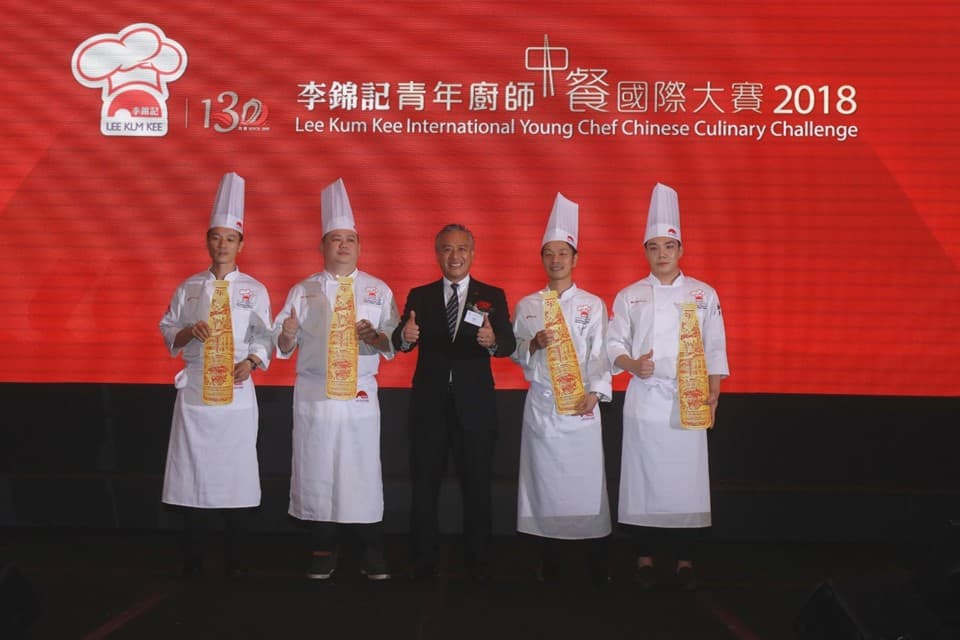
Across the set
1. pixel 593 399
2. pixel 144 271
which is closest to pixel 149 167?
pixel 144 271

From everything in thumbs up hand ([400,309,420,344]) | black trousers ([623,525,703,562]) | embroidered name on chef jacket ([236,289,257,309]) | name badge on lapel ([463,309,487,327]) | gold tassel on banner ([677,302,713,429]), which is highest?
embroidered name on chef jacket ([236,289,257,309])

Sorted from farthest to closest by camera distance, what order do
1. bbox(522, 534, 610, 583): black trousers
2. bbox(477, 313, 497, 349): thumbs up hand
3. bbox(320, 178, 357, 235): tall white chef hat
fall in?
1. bbox(320, 178, 357, 235): tall white chef hat
2. bbox(522, 534, 610, 583): black trousers
3. bbox(477, 313, 497, 349): thumbs up hand

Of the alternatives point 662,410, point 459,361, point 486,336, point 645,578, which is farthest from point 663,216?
point 645,578

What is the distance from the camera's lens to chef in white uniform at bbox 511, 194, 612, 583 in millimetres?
3154

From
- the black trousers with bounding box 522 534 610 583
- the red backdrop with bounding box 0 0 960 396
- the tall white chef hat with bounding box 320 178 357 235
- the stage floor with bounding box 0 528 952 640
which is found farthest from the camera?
the red backdrop with bounding box 0 0 960 396

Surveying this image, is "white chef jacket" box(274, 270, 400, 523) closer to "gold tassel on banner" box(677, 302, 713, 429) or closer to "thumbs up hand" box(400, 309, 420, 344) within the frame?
"thumbs up hand" box(400, 309, 420, 344)

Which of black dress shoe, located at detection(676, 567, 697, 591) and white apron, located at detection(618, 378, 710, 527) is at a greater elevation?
white apron, located at detection(618, 378, 710, 527)

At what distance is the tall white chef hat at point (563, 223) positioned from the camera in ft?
10.6

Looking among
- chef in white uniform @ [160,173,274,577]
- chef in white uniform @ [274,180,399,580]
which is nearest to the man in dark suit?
chef in white uniform @ [274,180,399,580]

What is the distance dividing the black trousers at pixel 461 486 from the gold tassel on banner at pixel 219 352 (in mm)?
679

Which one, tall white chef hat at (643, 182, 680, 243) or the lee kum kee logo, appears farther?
the lee kum kee logo

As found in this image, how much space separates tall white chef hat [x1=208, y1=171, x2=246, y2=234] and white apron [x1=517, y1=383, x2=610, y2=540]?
4.09 ft

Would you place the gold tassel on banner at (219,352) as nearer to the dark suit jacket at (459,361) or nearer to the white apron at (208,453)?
the white apron at (208,453)

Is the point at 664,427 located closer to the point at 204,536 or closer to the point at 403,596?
the point at 403,596
